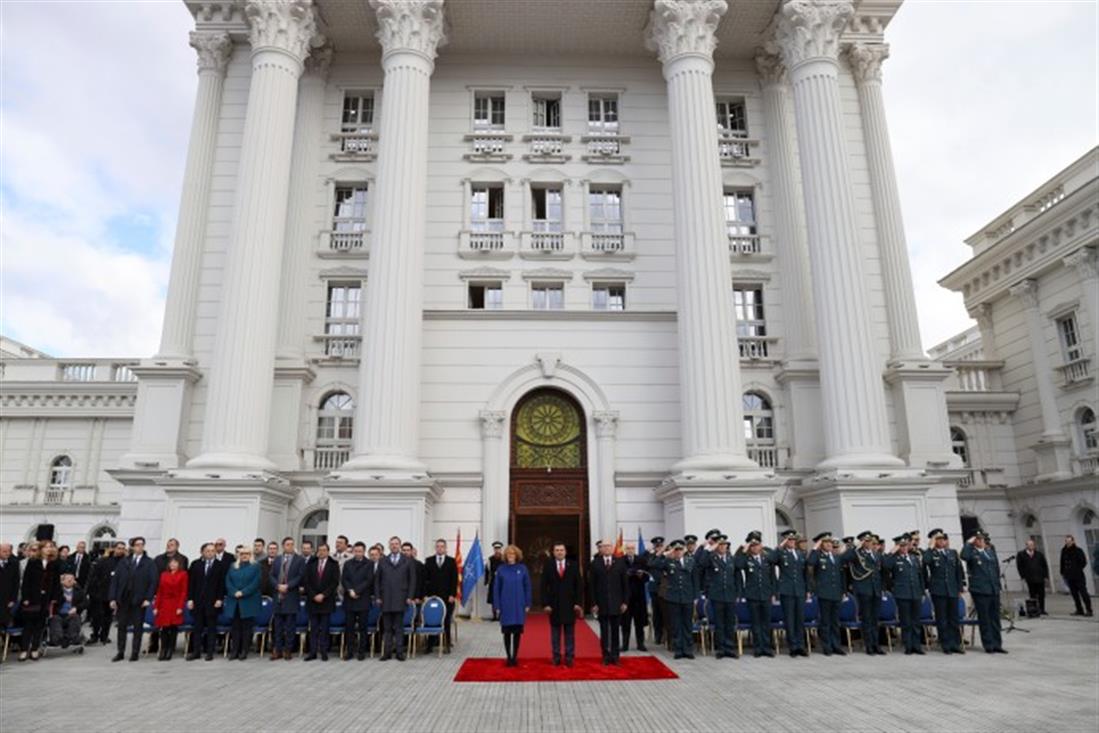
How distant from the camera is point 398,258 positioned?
17797 millimetres

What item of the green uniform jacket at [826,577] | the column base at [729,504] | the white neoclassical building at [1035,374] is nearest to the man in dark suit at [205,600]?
the column base at [729,504]

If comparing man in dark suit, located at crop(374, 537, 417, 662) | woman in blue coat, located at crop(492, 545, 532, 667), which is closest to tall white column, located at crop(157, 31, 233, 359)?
man in dark suit, located at crop(374, 537, 417, 662)

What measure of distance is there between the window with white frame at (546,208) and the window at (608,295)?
2213mm

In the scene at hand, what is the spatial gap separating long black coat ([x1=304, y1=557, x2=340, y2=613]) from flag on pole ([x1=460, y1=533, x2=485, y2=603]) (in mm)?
5394

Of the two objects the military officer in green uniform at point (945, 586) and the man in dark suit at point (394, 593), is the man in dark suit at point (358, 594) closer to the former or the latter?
the man in dark suit at point (394, 593)

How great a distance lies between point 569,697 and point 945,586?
721 centimetres

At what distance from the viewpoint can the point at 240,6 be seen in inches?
808

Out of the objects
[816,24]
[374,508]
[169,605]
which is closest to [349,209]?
[374,508]

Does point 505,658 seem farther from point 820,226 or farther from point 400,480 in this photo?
point 820,226

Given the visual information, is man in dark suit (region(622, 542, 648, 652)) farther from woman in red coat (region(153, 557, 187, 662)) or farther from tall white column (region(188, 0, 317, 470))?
tall white column (region(188, 0, 317, 470))

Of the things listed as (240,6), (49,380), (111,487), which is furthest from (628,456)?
(49,380)

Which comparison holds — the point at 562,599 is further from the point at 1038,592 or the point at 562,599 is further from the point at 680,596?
the point at 1038,592

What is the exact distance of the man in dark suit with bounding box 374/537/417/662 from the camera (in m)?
11.5

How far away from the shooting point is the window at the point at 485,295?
20.7 metres
